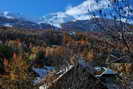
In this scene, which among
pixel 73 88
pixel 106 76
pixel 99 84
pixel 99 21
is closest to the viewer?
pixel 99 21

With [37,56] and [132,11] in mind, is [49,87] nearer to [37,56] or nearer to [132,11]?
[132,11]

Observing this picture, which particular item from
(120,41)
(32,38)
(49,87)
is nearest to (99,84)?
(49,87)

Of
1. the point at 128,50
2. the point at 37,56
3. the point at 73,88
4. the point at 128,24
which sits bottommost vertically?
the point at 37,56

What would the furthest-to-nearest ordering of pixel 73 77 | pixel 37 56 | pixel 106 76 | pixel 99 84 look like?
pixel 37 56, pixel 106 76, pixel 99 84, pixel 73 77

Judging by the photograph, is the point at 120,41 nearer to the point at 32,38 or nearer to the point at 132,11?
the point at 132,11

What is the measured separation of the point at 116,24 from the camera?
14.3 feet

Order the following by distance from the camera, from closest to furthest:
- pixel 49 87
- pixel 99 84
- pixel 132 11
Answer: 1. pixel 132 11
2. pixel 49 87
3. pixel 99 84

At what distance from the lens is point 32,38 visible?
92812 millimetres

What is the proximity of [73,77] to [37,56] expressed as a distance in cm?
4188

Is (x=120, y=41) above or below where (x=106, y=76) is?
above

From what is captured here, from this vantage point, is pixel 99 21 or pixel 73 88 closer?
pixel 99 21

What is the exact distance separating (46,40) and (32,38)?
558 centimetres

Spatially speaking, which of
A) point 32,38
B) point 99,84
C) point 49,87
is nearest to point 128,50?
point 49,87

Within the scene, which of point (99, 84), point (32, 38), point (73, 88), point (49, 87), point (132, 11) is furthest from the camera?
point (32, 38)
